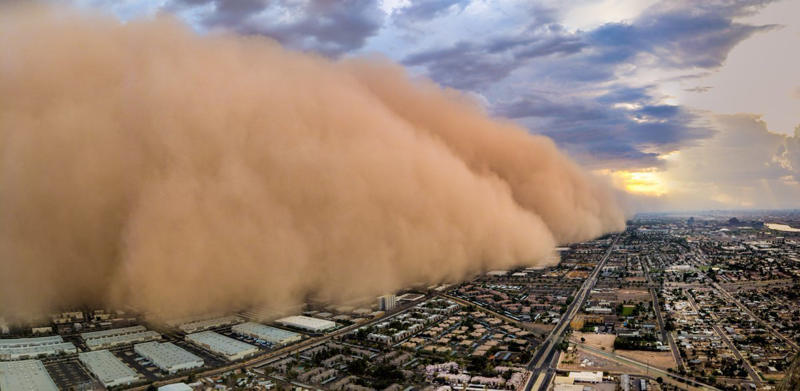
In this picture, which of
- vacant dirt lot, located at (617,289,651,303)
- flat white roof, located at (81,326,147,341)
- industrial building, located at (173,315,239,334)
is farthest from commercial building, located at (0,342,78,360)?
vacant dirt lot, located at (617,289,651,303)

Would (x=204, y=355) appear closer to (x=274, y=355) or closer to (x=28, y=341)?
(x=274, y=355)

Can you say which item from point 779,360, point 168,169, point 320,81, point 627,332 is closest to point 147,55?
point 168,169

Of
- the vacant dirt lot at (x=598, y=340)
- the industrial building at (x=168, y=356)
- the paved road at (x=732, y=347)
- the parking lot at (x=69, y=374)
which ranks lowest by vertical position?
the paved road at (x=732, y=347)

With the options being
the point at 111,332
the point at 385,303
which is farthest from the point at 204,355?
the point at 385,303

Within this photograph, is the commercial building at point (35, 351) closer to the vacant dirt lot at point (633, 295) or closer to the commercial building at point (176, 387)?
the commercial building at point (176, 387)

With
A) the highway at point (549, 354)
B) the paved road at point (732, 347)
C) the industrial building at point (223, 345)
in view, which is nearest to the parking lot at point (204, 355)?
the industrial building at point (223, 345)

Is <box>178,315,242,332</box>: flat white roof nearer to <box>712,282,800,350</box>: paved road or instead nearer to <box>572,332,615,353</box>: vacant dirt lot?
<box>572,332,615,353</box>: vacant dirt lot
